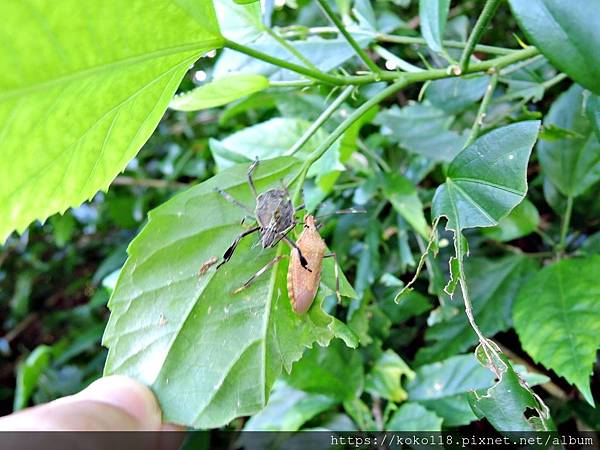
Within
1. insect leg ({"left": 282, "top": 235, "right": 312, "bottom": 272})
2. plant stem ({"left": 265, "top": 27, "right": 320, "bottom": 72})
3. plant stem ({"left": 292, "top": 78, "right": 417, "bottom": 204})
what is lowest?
insect leg ({"left": 282, "top": 235, "right": 312, "bottom": 272})

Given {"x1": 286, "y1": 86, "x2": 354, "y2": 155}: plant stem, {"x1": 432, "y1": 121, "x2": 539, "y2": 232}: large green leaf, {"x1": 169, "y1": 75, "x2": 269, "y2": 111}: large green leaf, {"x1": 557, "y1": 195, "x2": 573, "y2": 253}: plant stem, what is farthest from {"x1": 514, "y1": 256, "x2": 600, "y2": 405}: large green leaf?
{"x1": 169, "y1": 75, "x2": 269, "y2": 111}: large green leaf

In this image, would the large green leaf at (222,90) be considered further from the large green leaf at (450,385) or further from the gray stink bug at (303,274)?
the large green leaf at (450,385)

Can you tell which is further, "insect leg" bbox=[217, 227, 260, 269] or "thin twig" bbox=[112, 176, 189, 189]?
"thin twig" bbox=[112, 176, 189, 189]

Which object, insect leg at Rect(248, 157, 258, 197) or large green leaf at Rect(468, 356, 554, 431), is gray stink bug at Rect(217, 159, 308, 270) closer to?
insect leg at Rect(248, 157, 258, 197)

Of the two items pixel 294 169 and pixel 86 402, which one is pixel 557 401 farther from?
pixel 86 402

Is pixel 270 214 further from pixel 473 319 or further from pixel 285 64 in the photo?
pixel 473 319
